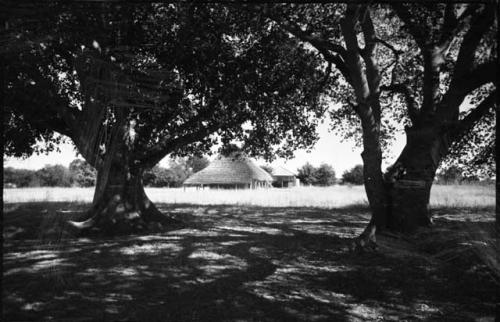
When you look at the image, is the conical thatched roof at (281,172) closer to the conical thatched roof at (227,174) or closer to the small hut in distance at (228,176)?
the small hut in distance at (228,176)

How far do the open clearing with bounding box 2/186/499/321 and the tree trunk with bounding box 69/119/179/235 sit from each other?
1.33 m

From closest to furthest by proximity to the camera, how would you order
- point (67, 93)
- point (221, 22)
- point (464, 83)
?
point (464, 83), point (221, 22), point (67, 93)

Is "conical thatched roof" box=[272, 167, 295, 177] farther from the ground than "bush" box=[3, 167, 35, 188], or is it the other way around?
"conical thatched roof" box=[272, 167, 295, 177]

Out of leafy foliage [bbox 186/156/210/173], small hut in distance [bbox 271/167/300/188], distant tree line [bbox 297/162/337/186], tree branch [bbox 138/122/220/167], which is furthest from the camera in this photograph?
leafy foliage [bbox 186/156/210/173]

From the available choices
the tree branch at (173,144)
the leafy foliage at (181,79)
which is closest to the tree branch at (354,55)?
the leafy foliage at (181,79)

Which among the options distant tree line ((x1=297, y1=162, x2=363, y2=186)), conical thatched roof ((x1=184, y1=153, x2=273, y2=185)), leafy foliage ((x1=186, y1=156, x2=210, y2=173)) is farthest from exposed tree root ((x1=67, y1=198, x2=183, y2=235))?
leafy foliage ((x1=186, y1=156, x2=210, y2=173))

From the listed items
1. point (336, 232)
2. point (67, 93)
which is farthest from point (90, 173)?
point (336, 232)

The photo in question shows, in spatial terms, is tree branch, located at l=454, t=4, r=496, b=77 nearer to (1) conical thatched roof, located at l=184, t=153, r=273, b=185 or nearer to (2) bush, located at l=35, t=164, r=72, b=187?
(2) bush, located at l=35, t=164, r=72, b=187

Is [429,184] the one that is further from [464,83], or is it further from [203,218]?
[203,218]

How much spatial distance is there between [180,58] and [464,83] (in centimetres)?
768

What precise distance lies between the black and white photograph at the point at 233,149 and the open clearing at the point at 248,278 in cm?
4

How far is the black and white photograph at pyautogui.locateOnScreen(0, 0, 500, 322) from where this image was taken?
4.21 metres

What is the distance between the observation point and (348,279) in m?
5.50

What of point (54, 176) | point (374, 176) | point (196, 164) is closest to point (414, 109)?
point (374, 176)
